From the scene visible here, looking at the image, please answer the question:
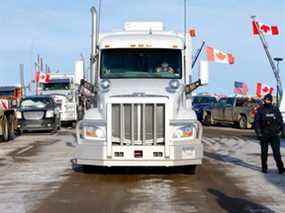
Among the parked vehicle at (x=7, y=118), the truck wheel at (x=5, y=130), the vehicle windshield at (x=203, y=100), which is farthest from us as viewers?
the vehicle windshield at (x=203, y=100)

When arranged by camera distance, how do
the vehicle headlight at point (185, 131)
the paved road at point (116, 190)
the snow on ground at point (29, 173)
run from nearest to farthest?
1. the paved road at point (116, 190)
2. the snow on ground at point (29, 173)
3. the vehicle headlight at point (185, 131)

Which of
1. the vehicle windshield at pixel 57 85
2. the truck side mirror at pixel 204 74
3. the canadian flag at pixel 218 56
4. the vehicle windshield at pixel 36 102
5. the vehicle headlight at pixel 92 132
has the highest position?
the canadian flag at pixel 218 56

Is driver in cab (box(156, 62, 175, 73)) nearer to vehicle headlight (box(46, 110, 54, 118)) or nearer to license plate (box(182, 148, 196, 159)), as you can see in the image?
license plate (box(182, 148, 196, 159))

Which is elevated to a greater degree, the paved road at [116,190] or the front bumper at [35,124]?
the front bumper at [35,124]

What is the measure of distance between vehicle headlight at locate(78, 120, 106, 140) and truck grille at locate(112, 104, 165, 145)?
225mm

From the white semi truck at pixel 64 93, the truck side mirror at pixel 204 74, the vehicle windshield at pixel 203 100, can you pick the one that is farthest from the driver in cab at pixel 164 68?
the vehicle windshield at pixel 203 100

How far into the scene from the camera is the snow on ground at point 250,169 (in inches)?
463

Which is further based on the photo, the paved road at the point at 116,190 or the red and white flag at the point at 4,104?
the red and white flag at the point at 4,104

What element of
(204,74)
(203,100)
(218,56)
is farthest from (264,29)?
(204,74)

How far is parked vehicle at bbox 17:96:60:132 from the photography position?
101 ft

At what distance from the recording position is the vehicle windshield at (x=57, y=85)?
39.7m

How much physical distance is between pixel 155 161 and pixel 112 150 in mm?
901

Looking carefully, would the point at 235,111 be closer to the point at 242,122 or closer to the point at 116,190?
the point at 242,122

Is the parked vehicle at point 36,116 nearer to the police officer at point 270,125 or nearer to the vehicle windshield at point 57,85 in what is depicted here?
the vehicle windshield at point 57,85
